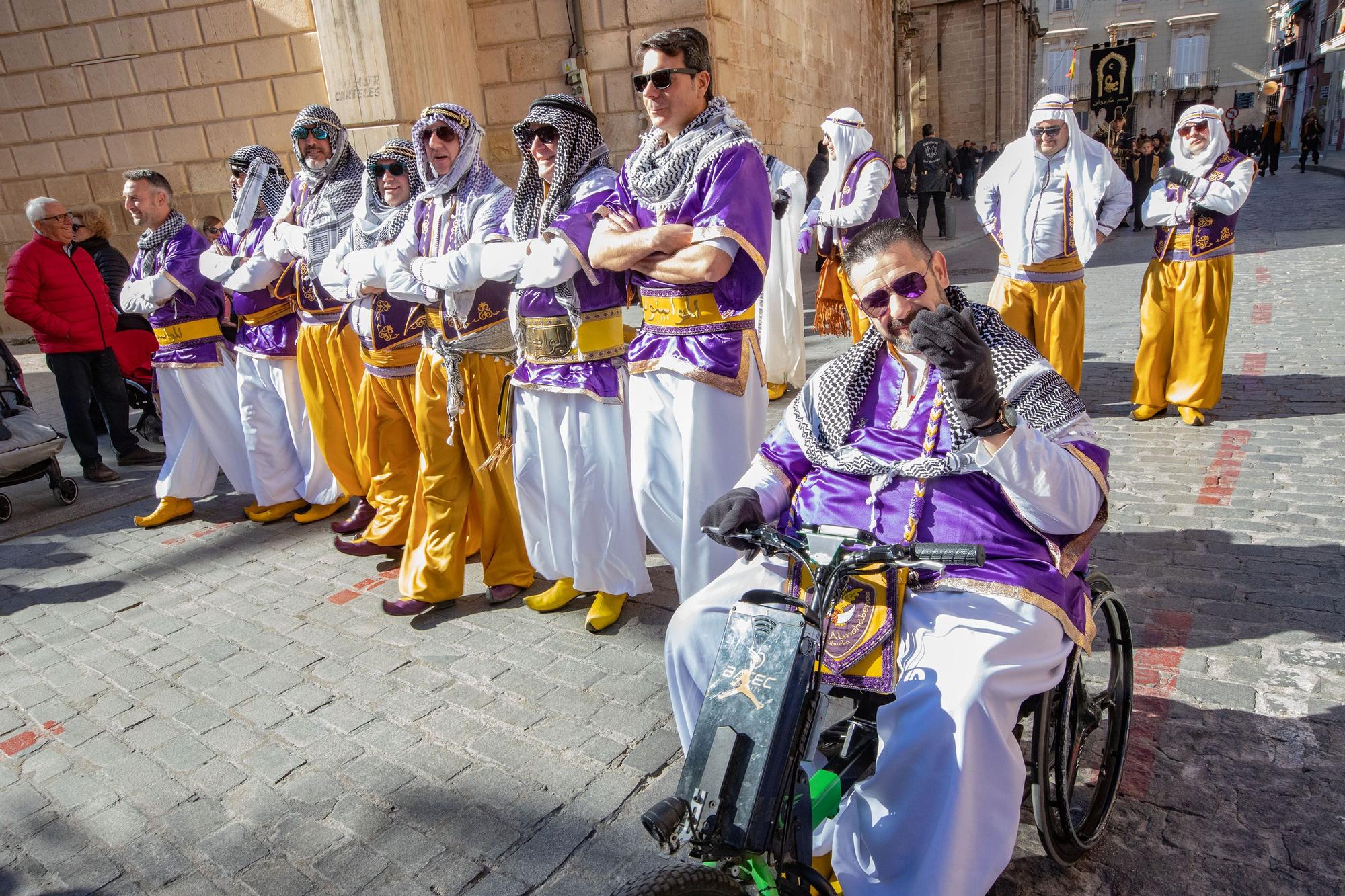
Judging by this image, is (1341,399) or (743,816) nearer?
(743,816)

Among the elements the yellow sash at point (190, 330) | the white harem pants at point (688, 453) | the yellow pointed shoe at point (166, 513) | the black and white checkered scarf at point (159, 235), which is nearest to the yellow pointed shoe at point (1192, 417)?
the white harem pants at point (688, 453)

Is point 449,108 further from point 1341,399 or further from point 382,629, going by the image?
point 1341,399

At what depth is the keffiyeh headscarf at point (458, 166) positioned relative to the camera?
12.8ft

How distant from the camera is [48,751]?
3305 mm

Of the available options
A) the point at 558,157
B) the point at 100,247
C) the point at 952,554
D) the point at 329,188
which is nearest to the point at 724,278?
the point at 558,157

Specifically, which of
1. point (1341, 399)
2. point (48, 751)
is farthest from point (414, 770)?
point (1341, 399)

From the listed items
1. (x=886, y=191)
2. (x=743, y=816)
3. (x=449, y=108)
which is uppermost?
(x=449, y=108)

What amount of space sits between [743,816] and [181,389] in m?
5.49

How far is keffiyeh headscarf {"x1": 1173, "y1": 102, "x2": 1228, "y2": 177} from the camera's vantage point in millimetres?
5746

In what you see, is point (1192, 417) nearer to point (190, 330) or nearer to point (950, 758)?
point (950, 758)

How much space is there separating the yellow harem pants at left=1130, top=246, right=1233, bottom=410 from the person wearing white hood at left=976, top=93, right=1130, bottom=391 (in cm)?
53

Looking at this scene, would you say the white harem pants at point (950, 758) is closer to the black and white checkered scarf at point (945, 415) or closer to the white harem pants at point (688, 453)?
the black and white checkered scarf at point (945, 415)

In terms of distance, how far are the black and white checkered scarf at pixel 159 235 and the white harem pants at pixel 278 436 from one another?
2.88ft

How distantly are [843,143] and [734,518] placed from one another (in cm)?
507
